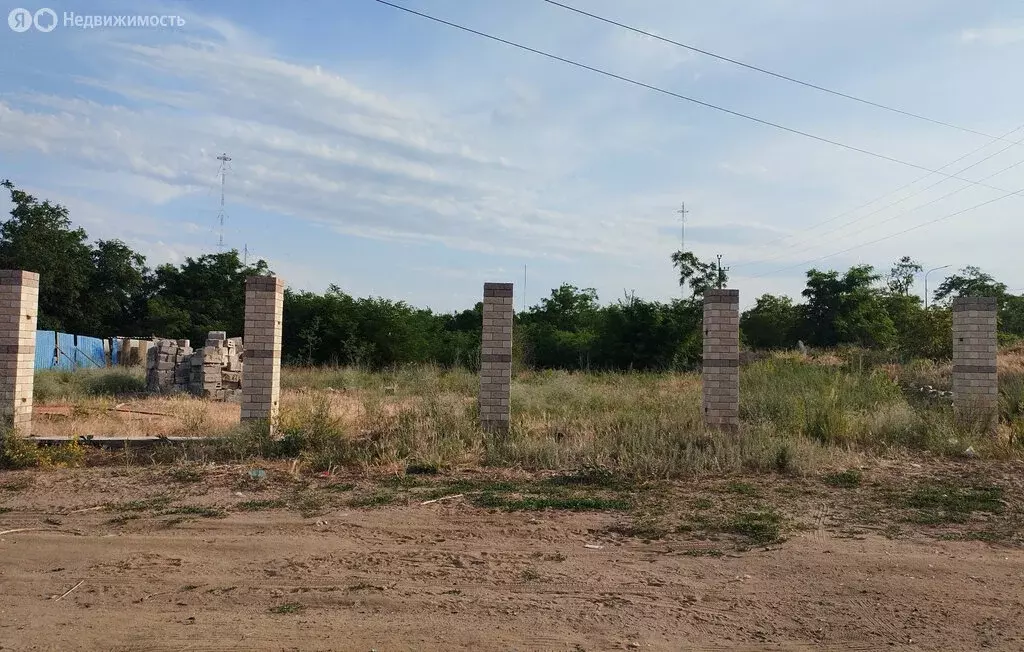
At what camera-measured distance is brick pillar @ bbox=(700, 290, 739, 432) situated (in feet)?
30.0

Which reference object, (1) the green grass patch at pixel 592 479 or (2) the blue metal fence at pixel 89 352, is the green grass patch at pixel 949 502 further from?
(2) the blue metal fence at pixel 89 352

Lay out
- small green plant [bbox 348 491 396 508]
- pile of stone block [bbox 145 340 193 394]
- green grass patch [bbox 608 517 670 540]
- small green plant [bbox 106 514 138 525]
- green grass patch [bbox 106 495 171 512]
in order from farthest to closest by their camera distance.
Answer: pile of stone block [bbox 145 340 193 394] → small green plant [bbox 348 491 396 508] → green grass patch [bbox 106 495 171 512] → small green plant [bbox 106 514 138 525] → green grass patch [bbox 608 517 670 540]

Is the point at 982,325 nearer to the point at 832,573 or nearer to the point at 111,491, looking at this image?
the point at 832,573

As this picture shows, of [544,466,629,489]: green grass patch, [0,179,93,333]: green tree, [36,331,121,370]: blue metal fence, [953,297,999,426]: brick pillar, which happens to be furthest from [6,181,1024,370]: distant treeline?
[544,466,629,489]: green grass patch

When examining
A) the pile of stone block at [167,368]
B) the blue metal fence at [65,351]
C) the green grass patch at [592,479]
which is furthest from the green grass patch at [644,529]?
the blue metal fence at [65,351]

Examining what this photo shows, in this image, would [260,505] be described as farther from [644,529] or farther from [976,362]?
[976,362]

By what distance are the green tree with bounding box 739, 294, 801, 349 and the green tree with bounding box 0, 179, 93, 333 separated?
34.2 meters

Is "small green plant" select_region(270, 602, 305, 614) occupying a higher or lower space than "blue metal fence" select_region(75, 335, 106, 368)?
lower

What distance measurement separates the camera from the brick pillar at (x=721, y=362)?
30.0 feet

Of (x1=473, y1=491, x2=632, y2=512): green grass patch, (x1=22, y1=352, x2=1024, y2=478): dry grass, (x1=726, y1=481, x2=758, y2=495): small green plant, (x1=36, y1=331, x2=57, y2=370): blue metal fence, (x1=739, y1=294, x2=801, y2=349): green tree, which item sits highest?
(x1=739, y1=294, x2=801, y2=349): green tree

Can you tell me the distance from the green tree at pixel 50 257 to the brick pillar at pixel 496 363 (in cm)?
3197

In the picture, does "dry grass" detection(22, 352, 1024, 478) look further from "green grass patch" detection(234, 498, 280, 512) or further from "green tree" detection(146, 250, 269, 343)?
"green tree" detection(146, 250, 269, 343)

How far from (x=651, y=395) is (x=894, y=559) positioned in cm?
829

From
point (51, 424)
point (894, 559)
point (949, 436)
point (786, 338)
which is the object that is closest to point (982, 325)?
point (949, 436)
